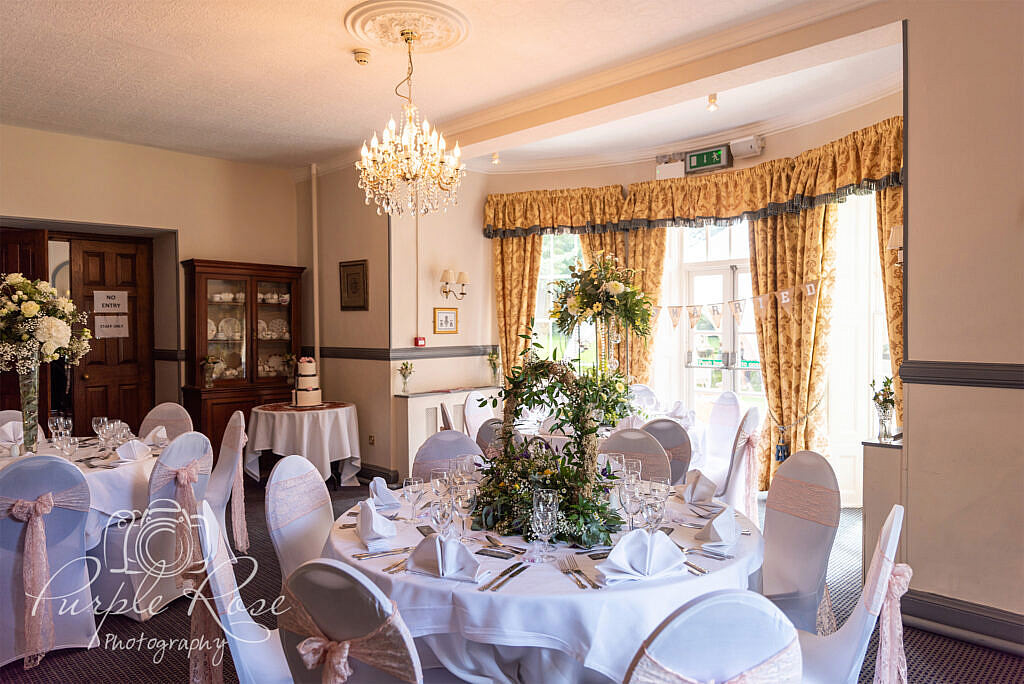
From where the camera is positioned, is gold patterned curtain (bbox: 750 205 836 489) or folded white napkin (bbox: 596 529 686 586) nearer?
folded white napkin (bbox: 596 529 686 586)

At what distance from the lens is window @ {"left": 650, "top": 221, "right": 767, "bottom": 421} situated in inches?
232

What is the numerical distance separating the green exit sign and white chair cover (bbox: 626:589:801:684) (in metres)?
5.01

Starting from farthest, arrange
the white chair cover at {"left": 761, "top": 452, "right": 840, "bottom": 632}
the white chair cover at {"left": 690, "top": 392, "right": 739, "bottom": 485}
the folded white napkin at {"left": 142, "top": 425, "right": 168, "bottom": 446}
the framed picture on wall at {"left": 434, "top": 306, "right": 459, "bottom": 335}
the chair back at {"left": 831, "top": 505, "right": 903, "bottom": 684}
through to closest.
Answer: the framed picture on wall at {"left": 434, "top": 306, "right": 459, "bottom": 335} < the white chair cover at {"left": 690, "top": 392, "right": 739, "bottom": 485} < the folded white napkin at {"left": 142, "top": 425, "right": 168, "bottom": 446} < the white chair cover at {"left": 761, "top": 452, "right": 840, "bottom": 632} < the chair back at {"left": 831, "top": 505, "right": 903, "bottom": 684}

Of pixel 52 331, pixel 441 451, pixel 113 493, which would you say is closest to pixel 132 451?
pixel 113 493

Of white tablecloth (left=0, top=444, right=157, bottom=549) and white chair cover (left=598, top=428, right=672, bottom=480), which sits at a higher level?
white chair cover (left=598, top=428, right=672, bottom=480)

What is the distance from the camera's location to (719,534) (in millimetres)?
2191

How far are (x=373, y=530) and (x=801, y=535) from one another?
5.40 ft

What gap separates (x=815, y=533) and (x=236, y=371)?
5596 mm

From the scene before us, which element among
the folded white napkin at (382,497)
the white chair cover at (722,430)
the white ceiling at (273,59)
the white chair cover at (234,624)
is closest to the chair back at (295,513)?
the folded white napkin at (382,497)

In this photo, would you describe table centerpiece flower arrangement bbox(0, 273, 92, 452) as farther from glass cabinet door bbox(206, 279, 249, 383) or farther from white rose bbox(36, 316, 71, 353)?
glass cabinet door bbox(206, 279, 249, 383)

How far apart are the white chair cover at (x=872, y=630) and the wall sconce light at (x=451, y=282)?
16.0 feet

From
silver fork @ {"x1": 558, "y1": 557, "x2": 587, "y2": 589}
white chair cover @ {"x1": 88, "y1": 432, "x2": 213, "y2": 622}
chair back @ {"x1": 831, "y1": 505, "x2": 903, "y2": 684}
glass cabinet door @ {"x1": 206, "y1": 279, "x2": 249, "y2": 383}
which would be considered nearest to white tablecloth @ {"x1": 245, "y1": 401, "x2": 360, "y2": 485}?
glass cabinet door @ {"x1": 206, "y1": 279, "x2": 249, "y2": 383}

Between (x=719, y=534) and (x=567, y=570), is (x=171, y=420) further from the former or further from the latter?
(x=719, y=534)

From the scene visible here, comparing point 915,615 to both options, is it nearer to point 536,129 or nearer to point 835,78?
point 835,78
